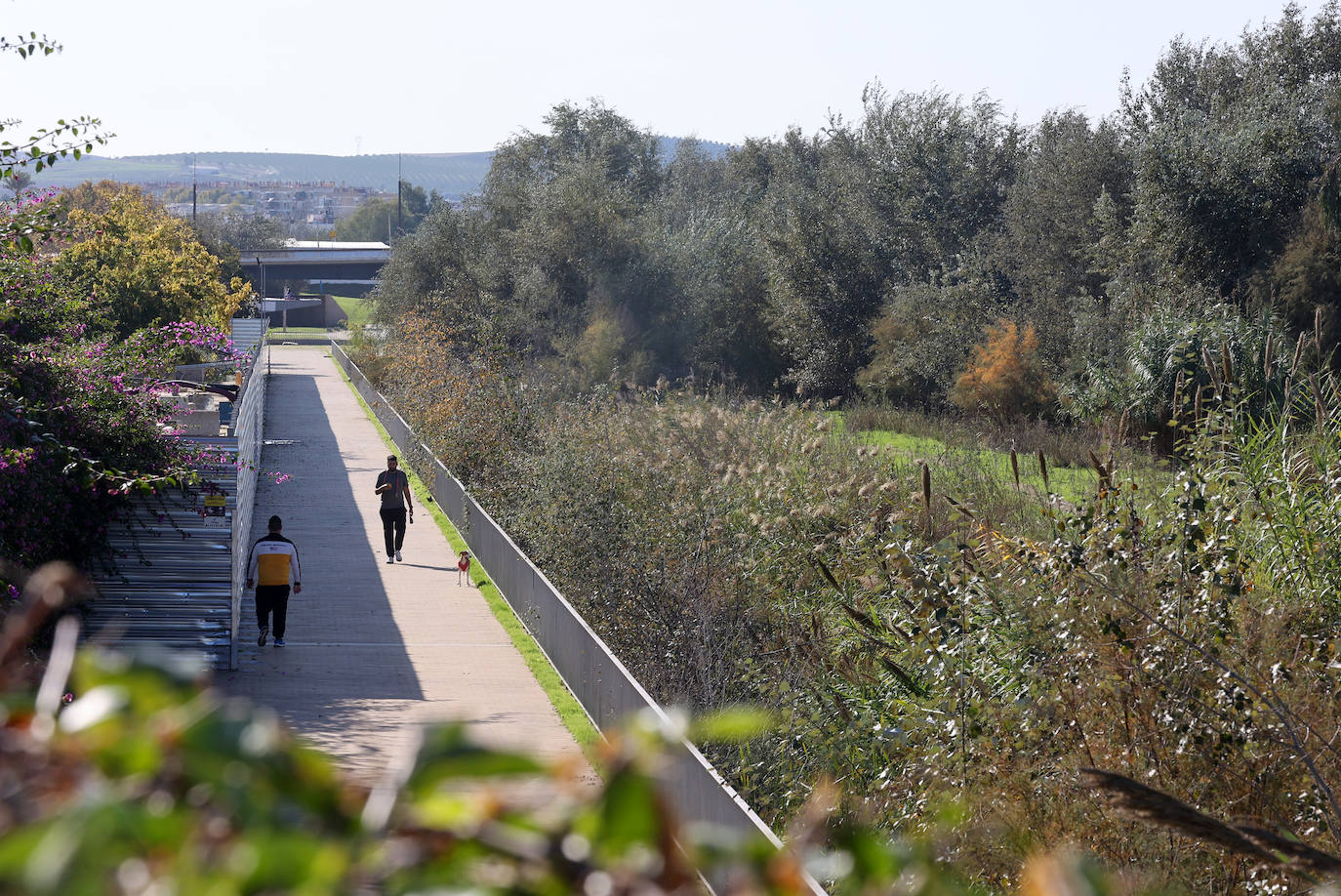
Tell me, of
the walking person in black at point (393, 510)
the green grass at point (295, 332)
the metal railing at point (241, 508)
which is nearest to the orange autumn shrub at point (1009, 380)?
the metal railing at point (241, 508)

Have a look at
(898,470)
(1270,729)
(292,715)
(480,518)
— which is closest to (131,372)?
(292,715)

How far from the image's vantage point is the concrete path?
11.4m

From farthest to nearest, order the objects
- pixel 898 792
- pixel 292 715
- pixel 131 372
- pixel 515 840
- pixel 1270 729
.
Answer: pixel 131 372, pixel 292 715, pixel 898 792, pixel 1270 729, pixel 515 840

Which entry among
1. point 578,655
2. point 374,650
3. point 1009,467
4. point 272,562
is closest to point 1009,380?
point 1009,467

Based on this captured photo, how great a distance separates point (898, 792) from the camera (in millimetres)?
7676

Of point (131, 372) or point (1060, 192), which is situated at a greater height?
point (1060, 192)

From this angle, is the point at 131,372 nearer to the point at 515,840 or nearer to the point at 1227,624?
the point at 1227,624

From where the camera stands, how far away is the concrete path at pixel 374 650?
11.4 meters

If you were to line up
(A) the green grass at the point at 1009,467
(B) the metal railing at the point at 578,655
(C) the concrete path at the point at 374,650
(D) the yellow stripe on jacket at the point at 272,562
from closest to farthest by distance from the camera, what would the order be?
(B) the metal railing at the point at 578,655 → (C) the concrete path at the point at 374,650 → (D) the yellow stripe on jacket at the point at 272,562 → (A) the green grass at the point at 1009,467

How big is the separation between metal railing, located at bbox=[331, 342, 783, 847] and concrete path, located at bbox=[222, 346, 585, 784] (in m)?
0.39

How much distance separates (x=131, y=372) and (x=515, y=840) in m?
13.1

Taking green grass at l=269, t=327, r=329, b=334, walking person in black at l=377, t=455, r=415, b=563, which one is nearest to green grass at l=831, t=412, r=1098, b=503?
walking person in black at l=377, t=455, r=415, b=563

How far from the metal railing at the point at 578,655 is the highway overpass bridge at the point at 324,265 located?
94.0 m

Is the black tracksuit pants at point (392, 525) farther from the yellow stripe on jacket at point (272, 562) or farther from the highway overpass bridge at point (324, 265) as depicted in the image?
the highway overpass bridge at point (324, 265)
